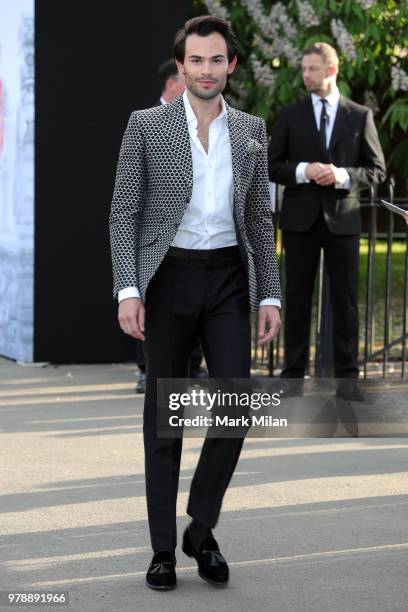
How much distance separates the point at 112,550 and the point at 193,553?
0.48m

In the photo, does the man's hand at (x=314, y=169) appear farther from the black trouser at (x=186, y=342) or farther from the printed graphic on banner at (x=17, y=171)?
the black trouser at (x=186, y=342)

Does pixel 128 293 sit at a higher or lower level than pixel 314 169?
lower

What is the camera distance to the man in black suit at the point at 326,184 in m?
8.51

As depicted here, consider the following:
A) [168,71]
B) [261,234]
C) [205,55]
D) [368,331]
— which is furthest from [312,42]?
[205,55]

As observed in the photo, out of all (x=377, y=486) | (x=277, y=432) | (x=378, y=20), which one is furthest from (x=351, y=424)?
(x=378, y=20)

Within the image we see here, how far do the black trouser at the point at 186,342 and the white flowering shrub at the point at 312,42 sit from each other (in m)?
6.38

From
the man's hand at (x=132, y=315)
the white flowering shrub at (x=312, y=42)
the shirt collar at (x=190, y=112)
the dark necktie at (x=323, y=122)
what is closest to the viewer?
the man's hand at (x=132, y=315)

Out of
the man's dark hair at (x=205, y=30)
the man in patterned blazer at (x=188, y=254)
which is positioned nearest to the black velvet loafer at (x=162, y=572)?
the man in patterned blazer at (x=188, y=254)

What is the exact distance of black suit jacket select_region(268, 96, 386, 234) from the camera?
8.52 m

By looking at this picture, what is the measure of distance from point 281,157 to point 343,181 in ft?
1.52

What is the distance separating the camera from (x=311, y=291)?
28.9ft

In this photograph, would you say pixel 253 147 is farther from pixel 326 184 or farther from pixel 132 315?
pixel 326 184

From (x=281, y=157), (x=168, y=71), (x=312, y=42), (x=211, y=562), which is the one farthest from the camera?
(x=312, y=42)

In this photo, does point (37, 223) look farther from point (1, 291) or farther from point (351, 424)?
point (351, 424)
